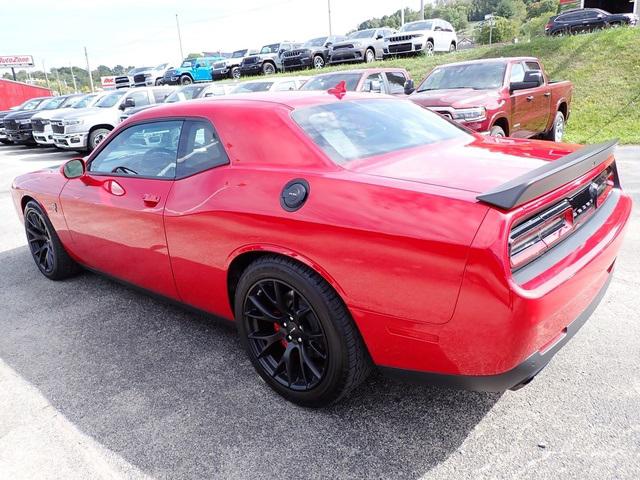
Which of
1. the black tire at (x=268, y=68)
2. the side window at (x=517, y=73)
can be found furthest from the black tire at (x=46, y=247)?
the black tire at (x=268, y=68)

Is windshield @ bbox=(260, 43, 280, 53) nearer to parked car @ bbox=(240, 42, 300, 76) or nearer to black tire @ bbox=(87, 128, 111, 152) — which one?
parked car @ bbox=(240, 42, 300, 76)

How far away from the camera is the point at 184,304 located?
10.3 feet

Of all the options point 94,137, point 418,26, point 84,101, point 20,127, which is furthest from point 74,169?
point 418,26

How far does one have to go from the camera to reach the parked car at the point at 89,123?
41.8 ft

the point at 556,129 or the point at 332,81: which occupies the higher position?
the point at 332,81

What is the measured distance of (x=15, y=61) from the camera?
64625 mm

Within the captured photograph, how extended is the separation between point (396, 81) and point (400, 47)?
10.6 meters

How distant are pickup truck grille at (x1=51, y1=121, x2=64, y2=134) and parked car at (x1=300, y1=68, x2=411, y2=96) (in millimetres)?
6548

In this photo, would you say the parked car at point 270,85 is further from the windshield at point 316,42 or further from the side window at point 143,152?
the windshield at point 316,42

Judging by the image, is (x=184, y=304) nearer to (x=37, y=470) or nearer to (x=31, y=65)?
(x=37, y=470)

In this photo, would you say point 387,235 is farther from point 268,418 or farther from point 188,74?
point 188,74

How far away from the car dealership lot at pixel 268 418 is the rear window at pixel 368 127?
1.28 meters

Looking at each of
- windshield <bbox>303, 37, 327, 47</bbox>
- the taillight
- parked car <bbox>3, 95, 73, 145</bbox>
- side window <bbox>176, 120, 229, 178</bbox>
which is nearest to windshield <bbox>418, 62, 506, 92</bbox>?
side window <bbox>176, 120, 229, 178</bbox>

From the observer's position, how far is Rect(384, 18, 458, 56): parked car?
65.3ft
